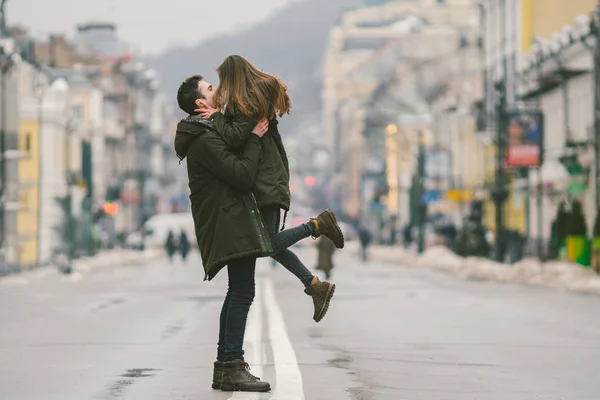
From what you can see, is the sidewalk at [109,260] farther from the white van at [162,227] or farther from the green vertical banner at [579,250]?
the green vertical banner at [579,250]

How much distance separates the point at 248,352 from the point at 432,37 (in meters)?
162

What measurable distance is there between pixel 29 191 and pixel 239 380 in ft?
247

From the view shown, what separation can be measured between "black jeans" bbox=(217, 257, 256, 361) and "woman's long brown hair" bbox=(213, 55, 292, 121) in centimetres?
89

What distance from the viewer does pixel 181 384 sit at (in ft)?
37.3

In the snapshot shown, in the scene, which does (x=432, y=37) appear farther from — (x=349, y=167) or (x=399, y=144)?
(x=399, y=144)

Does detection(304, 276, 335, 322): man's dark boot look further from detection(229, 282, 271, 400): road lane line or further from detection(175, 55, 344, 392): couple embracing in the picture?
detection(229, 282, 271, 400): road lane line

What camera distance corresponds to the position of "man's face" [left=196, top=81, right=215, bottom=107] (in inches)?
426

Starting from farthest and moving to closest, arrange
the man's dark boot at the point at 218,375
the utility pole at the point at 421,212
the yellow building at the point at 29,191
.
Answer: the yellow building at the point at 29,191
the utility pole at the point at 421,212
the man's dark boot at the point at 218,375

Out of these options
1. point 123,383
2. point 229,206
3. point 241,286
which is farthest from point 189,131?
point 123,383

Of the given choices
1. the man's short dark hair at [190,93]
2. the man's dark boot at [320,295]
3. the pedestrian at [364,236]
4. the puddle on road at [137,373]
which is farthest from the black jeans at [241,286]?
the pedestrian at [364,236]

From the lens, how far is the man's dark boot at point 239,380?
10469 mm

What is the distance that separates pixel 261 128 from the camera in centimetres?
1054

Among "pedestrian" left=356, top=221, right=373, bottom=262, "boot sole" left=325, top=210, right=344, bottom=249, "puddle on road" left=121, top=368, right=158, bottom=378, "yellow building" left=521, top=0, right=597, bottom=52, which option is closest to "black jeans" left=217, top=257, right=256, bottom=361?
"boot sole" left=325, top=210, right=344, bottom=249

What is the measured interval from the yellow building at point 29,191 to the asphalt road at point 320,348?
51030mm
